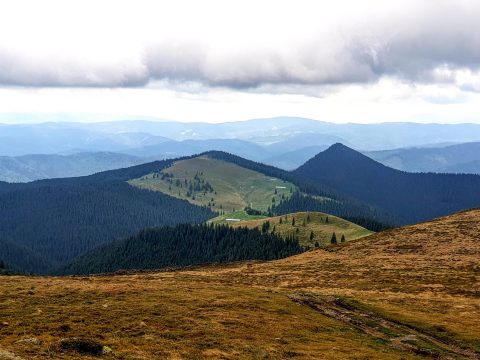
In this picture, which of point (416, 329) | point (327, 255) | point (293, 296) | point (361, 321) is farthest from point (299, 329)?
point (327, 255)

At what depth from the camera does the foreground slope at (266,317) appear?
41594mm

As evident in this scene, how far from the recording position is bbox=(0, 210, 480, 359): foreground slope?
41.6m

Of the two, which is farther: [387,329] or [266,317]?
[266,317]

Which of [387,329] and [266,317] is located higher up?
[266,317]

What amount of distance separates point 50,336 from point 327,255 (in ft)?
348

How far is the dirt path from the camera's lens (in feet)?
158

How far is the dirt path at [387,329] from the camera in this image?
48.1 m

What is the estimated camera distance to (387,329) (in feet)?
185

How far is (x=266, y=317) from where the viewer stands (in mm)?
56531

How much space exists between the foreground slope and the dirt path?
150 millimetres

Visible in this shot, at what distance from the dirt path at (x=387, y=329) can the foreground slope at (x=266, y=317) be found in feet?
0.49

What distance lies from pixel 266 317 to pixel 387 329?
15.0m

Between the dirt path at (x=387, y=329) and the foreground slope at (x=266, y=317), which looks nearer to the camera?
the foreground slope at (x=266, y=317)

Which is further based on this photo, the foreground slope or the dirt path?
the dirt path
